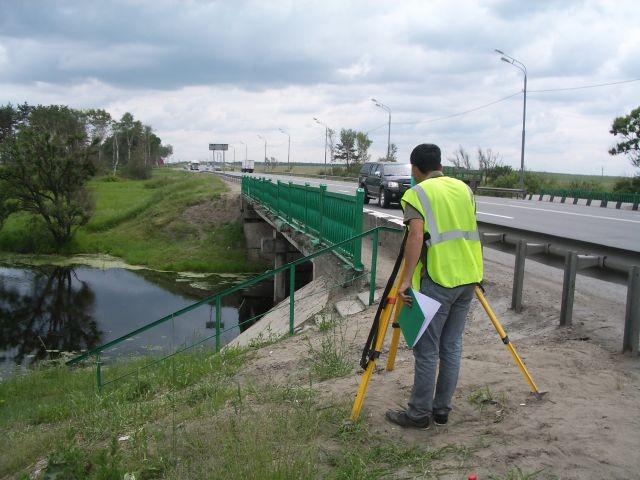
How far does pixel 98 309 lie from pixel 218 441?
19.0 metres

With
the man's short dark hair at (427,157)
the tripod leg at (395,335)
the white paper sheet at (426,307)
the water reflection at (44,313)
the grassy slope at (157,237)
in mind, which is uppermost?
the man's short dark hair at (427,157)

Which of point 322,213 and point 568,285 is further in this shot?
point 322,213

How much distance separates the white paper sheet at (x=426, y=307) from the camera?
3863 millimetres

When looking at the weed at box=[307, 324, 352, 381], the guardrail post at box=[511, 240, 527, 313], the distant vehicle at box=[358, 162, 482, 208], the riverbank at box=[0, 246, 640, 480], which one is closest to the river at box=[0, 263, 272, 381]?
the distant vehicle at box=[358, 162, 482, 208]

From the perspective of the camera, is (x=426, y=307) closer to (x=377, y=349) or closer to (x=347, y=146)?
(x=377, y=349)

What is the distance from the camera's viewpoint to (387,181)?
2186cm

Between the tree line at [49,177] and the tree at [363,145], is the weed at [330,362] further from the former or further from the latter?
the tree at [363,145]

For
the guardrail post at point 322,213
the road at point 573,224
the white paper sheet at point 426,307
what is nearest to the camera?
the white paper sheet at point 426,307

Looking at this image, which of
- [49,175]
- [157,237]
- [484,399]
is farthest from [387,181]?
[49,175]

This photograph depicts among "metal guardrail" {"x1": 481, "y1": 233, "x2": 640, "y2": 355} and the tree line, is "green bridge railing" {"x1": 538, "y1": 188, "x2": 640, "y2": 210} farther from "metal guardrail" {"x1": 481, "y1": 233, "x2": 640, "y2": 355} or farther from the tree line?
the tree line

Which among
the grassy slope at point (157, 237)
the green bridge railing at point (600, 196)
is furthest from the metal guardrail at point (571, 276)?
the grassy slope at point (157, 237)

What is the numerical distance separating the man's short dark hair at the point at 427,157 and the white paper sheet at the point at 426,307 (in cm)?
88

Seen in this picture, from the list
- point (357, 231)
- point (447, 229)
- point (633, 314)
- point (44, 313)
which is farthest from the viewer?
point (44, 313)

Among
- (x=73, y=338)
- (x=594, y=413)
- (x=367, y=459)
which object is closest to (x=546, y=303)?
(x=594, y=413)
